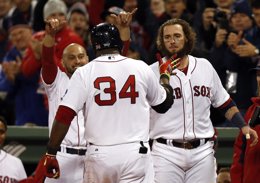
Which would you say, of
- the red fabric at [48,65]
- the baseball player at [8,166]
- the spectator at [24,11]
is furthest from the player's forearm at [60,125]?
the spectator at [24,11]

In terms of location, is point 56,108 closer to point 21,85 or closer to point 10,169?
point 10,169

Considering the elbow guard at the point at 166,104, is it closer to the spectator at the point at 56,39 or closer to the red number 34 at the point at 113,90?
the red number 34 at the point at 113,90

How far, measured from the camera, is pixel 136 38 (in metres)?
11.5

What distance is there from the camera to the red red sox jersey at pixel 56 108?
26.8 ft

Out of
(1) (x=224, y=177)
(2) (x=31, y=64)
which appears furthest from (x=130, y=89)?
(2) (x=31, y=64)

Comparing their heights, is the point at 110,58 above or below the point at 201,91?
above

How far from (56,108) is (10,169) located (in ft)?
4.62

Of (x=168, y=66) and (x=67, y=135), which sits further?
(x=67, y=135)

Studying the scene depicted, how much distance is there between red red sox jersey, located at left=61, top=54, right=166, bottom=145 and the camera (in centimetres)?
693

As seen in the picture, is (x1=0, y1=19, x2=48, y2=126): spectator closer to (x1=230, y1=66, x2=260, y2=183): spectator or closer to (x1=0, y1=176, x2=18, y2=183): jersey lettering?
(x1=0, y1=176, x2=18, y2=183): jersey lettering

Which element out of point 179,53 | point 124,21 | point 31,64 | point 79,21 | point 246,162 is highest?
point 79,21

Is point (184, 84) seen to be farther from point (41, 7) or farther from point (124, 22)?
point (41, 7)

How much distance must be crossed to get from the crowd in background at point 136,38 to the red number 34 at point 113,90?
5.25 feet

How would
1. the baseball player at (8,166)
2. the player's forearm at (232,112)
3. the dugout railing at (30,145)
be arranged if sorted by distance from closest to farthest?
the player's forearm at (232,112) → the baseball player at (8,166) → the dugout railing at (30,145)
